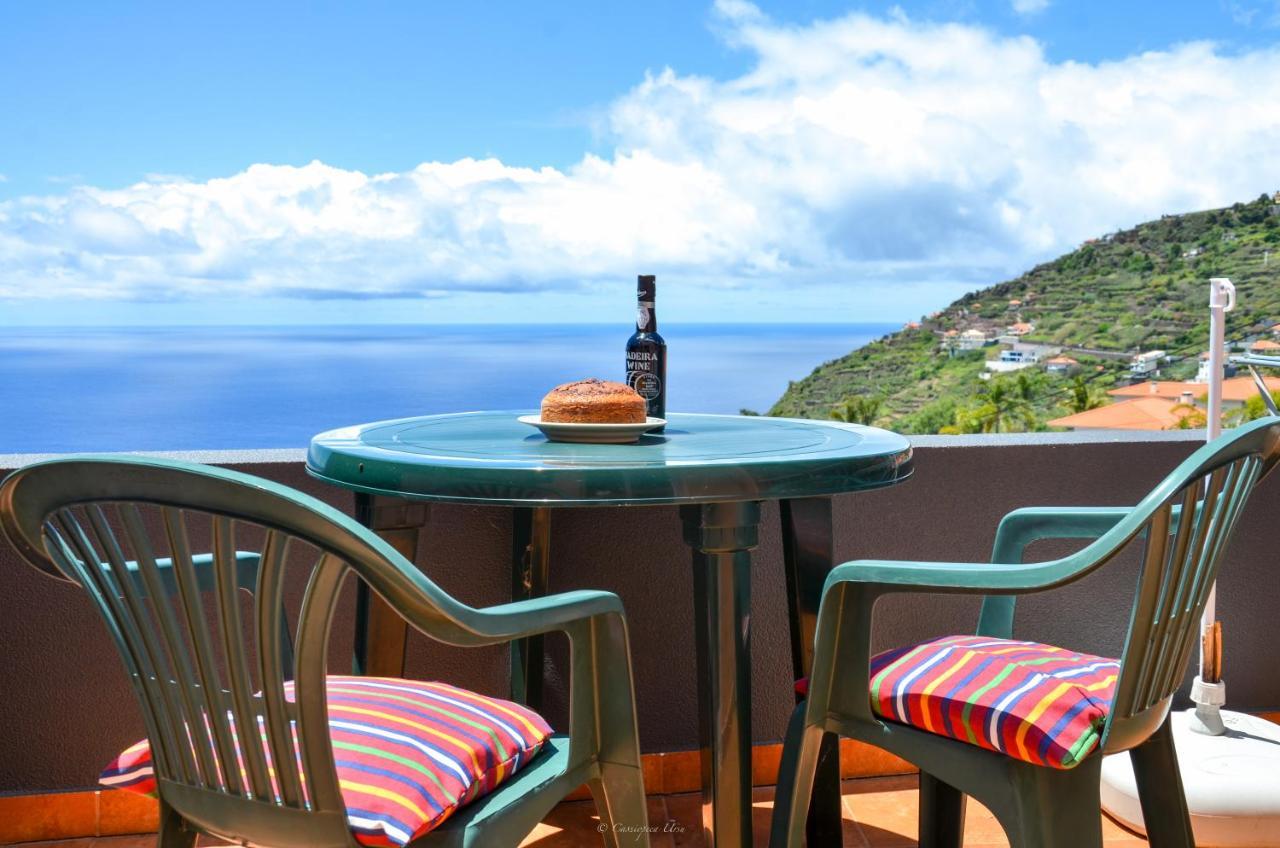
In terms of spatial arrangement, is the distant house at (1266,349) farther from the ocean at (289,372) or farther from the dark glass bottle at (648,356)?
the ocean at (289,372)

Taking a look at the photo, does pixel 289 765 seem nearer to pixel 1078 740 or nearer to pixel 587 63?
pixel 1078 740

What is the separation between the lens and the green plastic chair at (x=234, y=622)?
0.90 meters

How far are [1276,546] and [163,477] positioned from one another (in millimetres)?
2593

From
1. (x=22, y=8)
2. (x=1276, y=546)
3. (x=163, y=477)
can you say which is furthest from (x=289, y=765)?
(x=22, y=8)

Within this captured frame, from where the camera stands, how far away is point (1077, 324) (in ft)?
61.4

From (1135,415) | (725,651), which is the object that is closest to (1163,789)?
(725,651)

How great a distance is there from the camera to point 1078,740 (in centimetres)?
124

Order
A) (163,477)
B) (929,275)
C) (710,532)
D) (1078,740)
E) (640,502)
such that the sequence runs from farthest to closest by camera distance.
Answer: (929,275), (710,532), (640,502), (1078,740), (163,477)

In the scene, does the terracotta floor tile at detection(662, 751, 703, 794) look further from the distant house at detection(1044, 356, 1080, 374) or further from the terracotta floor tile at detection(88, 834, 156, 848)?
the distant house at detection(1044, 356, 1080, 374)

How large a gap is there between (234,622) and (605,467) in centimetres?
52

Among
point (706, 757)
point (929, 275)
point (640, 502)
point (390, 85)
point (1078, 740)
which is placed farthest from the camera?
point (929, 275)

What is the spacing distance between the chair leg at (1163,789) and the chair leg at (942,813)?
256 millimetres

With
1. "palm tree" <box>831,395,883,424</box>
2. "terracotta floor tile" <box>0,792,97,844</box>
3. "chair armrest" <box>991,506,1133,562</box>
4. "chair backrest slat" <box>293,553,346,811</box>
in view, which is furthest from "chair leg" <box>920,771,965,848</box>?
"palm tree" <box>831,395,883,424</box>

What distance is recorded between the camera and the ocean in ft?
74.2
